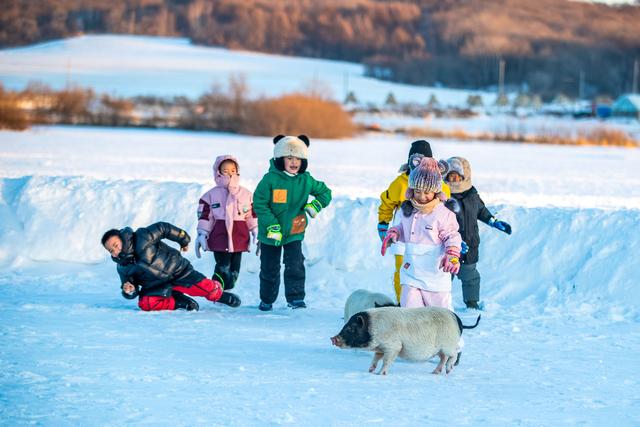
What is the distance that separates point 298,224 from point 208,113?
88.9 feet

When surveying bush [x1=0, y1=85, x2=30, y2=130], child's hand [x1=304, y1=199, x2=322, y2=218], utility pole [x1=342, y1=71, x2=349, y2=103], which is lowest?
child's hand [x1=304, y1=199, x2=322, y2=218]

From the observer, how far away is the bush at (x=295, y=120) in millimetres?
30297

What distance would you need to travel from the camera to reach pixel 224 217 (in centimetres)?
730

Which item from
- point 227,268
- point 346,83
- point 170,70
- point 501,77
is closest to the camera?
Result: point 227,268

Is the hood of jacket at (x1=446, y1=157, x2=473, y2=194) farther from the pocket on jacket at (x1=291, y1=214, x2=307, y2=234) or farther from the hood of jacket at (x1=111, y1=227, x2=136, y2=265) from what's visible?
the hood of jacket at (x1=111, y1=227, x2=136, y2=265)

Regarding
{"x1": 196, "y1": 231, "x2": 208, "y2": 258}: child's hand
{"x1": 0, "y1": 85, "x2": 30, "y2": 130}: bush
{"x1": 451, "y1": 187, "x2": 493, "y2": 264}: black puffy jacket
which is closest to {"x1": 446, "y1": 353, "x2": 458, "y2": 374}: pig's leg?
{"x1": 451, "y1": 187, "x2": 493, "y2": 264}: black puffy jacket

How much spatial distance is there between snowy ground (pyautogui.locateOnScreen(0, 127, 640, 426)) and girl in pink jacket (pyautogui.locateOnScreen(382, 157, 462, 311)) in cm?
43

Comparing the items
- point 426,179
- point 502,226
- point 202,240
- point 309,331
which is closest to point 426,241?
point 426,179

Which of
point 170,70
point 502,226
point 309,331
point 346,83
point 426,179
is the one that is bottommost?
point 309,331

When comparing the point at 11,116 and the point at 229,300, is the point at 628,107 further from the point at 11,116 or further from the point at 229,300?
the point at 229,300

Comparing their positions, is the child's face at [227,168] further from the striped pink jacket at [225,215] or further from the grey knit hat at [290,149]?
the grey knit hat at [290,149]

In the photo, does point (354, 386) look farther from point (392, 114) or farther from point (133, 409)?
point (392, 114)

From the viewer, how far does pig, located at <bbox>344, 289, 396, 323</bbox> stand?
5.76 m

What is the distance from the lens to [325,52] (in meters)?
106
